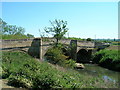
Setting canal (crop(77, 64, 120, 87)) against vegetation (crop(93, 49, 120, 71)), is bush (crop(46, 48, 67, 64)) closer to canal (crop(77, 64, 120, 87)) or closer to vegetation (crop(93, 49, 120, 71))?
canal (crop(77, 64, 120, 87))

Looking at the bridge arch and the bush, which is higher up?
the bush

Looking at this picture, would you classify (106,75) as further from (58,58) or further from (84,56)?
(84,56)

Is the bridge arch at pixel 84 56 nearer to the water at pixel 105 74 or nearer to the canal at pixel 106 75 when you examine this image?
the water at pixel 105 74

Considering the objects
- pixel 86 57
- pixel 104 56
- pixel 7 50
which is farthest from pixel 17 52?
pixel 86 57

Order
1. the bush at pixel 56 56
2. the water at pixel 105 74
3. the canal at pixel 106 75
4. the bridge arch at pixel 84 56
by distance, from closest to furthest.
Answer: the canal at pixel 106 75
the water at pixel 105 74
the bush at pixel 56 56
the bridge arch at pixel 84 56

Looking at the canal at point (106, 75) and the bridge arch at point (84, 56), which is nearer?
the canal at point (106, 75)

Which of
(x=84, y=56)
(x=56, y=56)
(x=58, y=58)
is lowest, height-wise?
(x=84, y=56)

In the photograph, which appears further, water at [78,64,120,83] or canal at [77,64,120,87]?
water at [78,64,120,83]

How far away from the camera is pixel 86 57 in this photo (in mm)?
30641

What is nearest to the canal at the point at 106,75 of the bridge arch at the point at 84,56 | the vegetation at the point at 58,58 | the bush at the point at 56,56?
the vegetation at the point at 58,58

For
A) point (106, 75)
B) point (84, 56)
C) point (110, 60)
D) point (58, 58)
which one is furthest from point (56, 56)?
point (84, 56)

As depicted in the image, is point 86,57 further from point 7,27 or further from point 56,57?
point 7,27

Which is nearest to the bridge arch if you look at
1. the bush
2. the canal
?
the canal

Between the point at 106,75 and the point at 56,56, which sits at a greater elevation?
the point at 56,56
